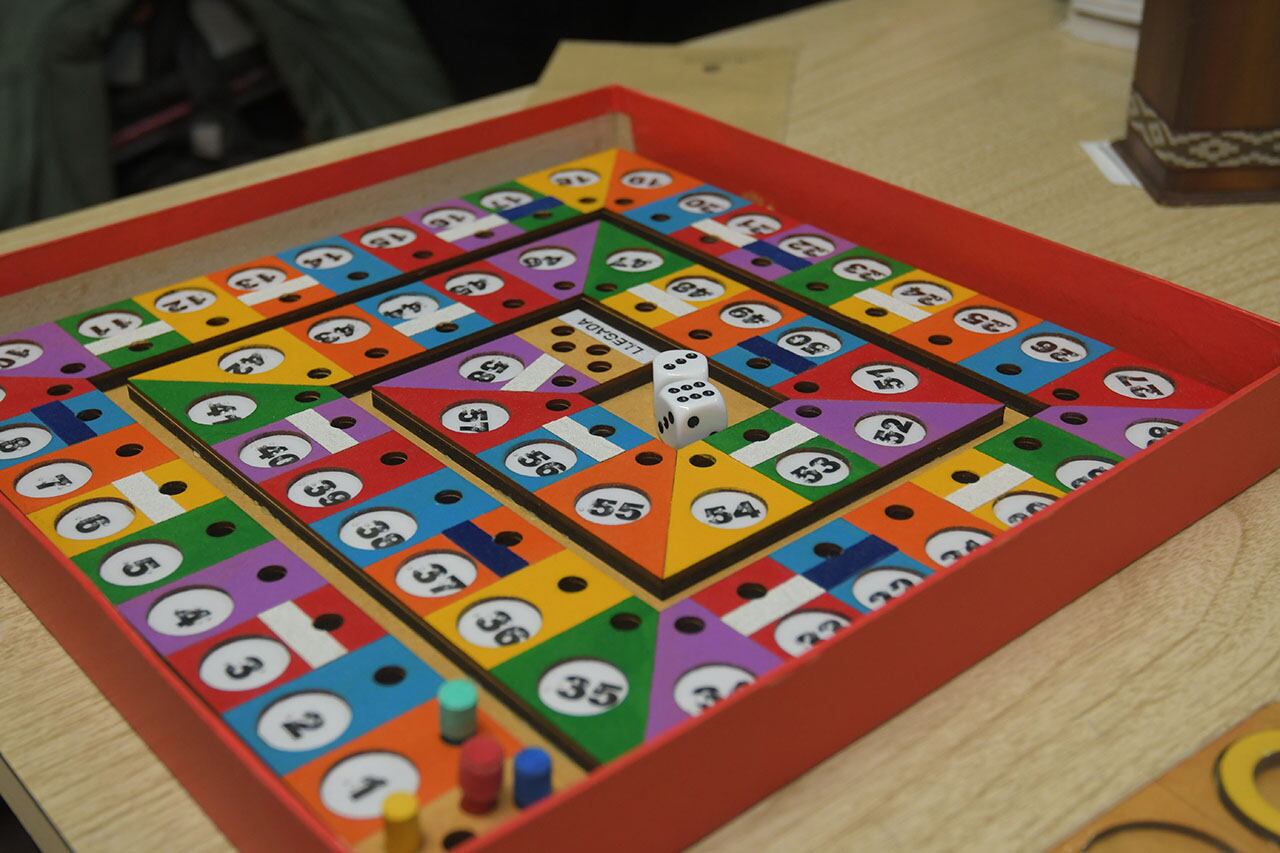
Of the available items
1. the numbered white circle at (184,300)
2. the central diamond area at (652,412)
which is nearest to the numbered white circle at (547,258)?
the central diamond area at (652,412)

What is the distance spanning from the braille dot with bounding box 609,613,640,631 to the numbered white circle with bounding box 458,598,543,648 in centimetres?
3

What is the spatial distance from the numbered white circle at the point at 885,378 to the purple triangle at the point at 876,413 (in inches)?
0.7

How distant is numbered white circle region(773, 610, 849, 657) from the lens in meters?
0.63

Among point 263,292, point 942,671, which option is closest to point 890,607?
point 942,671

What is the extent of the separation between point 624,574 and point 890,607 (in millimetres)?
148

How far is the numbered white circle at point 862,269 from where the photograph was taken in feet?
3.19

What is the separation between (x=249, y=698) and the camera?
0.61 m

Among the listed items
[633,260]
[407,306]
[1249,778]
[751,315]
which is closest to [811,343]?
[751,315]

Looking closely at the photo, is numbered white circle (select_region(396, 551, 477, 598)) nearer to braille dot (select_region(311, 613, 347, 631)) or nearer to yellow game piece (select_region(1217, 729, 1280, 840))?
braille dot (select_region(311, 613, 347, 631))

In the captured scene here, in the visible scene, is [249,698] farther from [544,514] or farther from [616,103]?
[616,103]

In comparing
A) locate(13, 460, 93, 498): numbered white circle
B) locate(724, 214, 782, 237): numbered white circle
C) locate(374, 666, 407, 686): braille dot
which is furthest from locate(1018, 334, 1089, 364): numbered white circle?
locate(13, 460, 93, 498): numbered white circle

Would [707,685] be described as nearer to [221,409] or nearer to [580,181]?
[221,409]

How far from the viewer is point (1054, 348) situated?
88 cm

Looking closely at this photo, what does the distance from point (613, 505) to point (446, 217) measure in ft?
1.38
